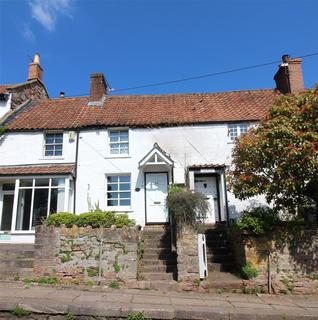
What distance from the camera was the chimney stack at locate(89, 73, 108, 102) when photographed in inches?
790

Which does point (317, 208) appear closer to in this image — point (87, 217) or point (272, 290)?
point (272, 290)

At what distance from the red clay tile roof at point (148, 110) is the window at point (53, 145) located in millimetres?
589

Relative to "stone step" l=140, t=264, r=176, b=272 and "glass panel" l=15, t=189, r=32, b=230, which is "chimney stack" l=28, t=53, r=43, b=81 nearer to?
"glass panel" l=15, t=189, r=32, b=230

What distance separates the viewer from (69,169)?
16000 mm

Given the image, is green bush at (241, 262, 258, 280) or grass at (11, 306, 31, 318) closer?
grass at (11, 306, 31, 318)

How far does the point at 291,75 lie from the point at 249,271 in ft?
41.7

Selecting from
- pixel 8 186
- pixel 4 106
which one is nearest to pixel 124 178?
pixel 8 186

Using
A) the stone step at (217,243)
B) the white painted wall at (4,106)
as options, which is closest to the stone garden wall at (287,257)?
the stone step at (217,243)

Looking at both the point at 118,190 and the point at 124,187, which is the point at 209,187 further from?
the point at 118,190

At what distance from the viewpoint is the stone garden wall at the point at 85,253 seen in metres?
10.6

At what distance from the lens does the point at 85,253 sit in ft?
35.3

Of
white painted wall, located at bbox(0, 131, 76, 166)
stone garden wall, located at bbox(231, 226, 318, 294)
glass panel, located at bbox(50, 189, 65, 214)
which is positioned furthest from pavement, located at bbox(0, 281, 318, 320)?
white painted wall, located at bbox(0, 131, 76, 166)

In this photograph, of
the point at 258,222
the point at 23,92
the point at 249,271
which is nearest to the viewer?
the point at 249,271

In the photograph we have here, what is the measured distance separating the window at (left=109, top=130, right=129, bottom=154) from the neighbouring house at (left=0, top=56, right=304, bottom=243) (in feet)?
0.17
